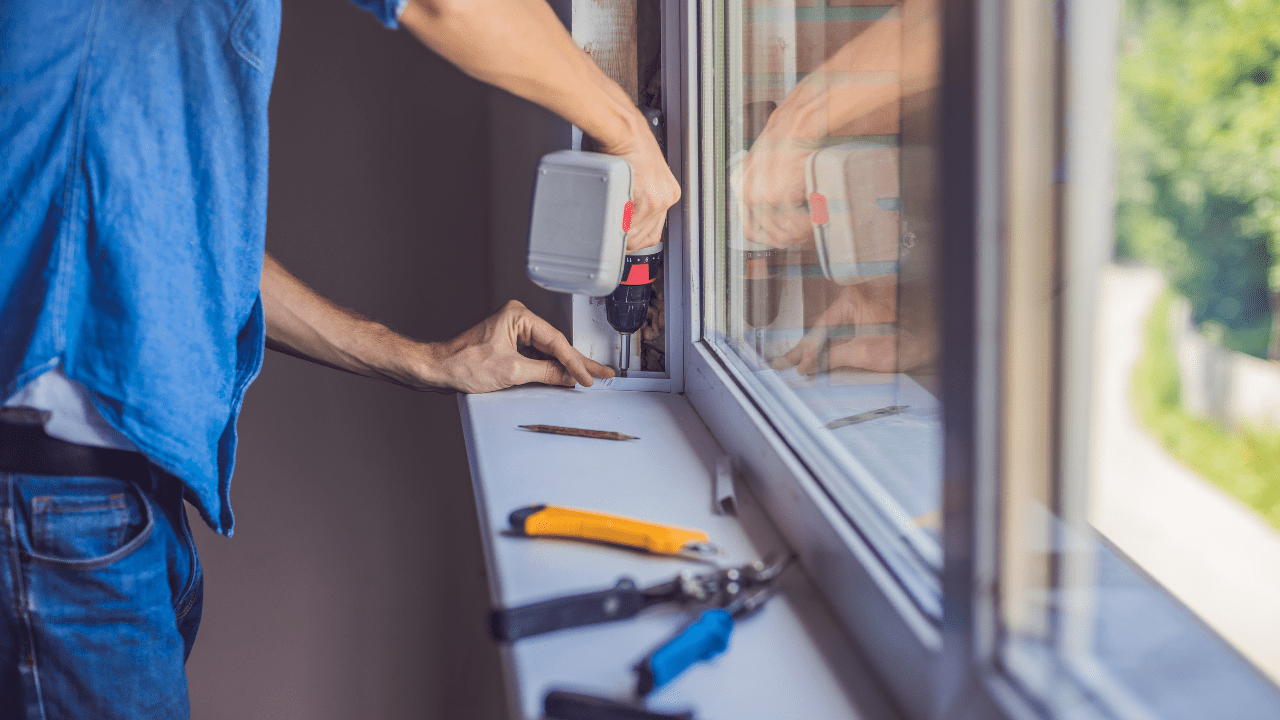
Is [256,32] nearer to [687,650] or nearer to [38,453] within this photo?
[38,453]

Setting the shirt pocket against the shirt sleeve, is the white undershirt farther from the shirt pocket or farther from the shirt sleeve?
the shirt sleeve

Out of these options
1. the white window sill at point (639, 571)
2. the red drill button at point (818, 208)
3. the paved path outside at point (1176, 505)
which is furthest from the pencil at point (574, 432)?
the paved path outside at point (1176, 505)

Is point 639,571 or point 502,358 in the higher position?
point 502,358

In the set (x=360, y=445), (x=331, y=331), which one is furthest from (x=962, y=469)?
(x=360, y=445)

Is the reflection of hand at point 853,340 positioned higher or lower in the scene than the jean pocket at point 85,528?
higher

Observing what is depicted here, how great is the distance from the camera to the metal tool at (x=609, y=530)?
0.67 metres

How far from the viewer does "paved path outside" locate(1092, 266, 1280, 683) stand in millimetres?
349

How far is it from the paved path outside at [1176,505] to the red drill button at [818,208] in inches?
19.6

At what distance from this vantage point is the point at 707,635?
53cm

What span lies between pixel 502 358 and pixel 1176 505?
2.96ft

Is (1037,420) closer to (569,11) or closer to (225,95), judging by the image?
(225,95)

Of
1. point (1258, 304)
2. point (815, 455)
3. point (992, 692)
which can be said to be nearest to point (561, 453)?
point (815, 455)

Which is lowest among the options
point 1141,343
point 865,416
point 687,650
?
point 687,650

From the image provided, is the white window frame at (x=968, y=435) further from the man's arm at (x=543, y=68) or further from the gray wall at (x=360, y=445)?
the gray wall at (x=360, y=445)
